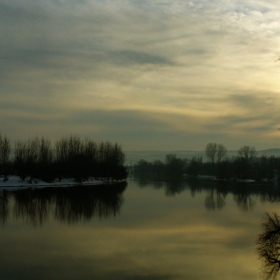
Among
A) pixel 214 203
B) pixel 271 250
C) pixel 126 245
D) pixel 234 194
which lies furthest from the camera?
pixel 234 194

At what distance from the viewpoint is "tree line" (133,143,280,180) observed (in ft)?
276

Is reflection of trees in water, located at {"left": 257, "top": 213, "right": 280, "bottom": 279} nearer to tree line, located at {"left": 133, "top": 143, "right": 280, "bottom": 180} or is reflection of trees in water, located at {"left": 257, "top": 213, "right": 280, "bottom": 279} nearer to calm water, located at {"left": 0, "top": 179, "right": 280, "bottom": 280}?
calm water, located at {"left": 0, "top": 179, "right": 280, "bottom": 280}

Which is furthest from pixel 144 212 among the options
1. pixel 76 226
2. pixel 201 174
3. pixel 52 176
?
pixel 201 174

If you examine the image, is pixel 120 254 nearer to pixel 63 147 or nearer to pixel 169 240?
pixel 169 240

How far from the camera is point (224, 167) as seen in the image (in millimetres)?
84500

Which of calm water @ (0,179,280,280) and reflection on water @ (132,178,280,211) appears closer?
calm water @ (0,179,280,280)

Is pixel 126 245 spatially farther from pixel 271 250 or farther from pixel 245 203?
pixel 245 203

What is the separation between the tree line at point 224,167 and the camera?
84062 millimetres

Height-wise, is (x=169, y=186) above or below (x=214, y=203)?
below

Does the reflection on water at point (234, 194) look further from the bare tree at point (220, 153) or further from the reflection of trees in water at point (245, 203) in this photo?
the bare tree at point (220, 153)

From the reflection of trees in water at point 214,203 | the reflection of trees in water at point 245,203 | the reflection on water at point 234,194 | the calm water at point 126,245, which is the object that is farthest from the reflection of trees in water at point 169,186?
the calm water at point 126,245

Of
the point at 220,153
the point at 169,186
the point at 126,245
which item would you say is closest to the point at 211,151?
the point at 220,153

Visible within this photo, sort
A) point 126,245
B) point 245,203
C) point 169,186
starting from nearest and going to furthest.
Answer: point 126,245, point 245,203, point 169,186

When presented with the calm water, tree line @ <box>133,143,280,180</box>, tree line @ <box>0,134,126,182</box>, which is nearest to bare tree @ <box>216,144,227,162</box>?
tree line @ <box>133,143,280,180</box>
